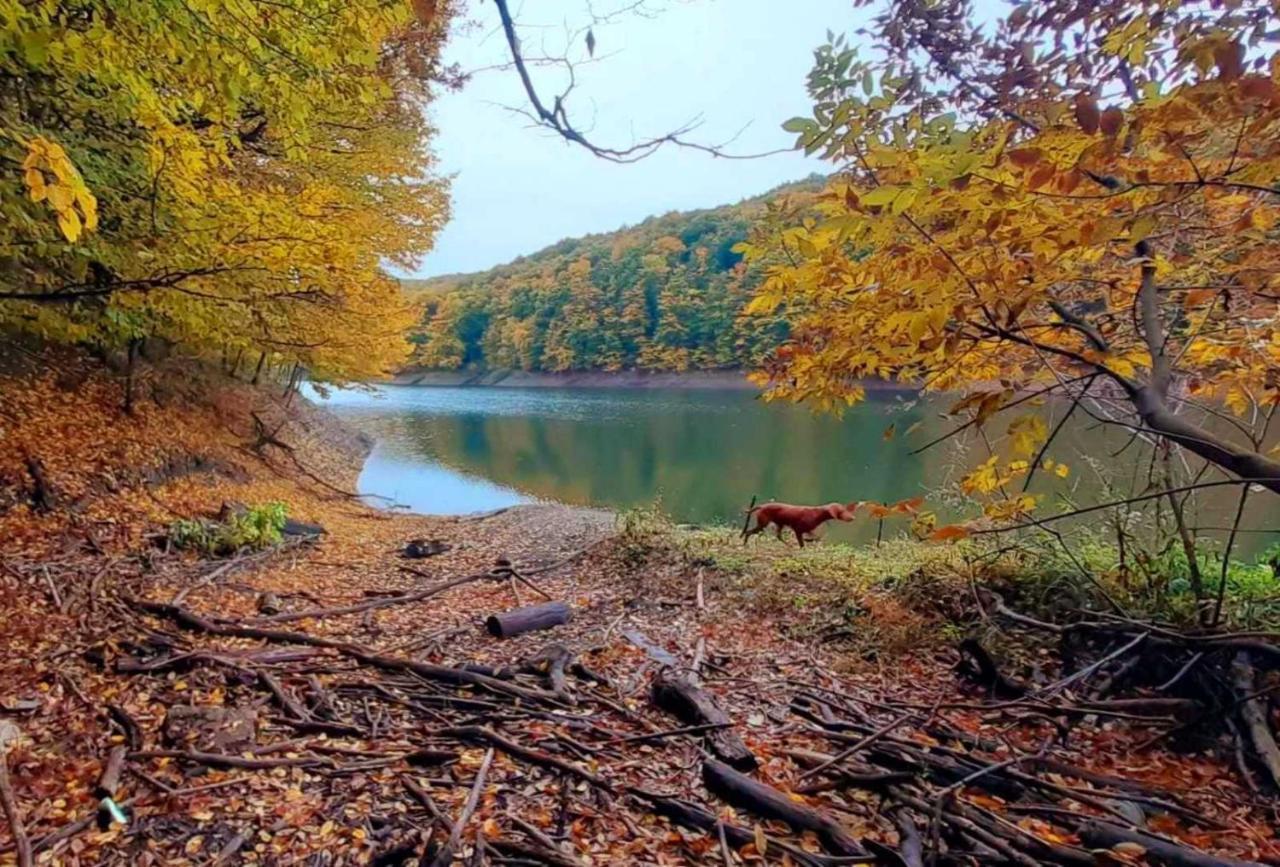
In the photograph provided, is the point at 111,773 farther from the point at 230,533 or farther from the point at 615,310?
the point at 615,310

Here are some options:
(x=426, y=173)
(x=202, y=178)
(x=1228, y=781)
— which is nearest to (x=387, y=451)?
(x=426, y=173)

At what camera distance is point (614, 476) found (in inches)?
701

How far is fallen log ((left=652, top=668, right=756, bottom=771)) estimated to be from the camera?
2680 millimetres

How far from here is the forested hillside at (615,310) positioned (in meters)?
44.0

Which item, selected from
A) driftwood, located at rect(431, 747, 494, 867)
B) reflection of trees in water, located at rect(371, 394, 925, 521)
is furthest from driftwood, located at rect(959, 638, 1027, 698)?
reflection of trees in water, located at rect(371, 394, 925, 521)

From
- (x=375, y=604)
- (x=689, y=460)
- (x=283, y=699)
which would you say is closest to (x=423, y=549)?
(x=375, y=604)

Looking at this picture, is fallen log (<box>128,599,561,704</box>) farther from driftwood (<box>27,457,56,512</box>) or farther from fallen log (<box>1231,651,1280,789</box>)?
fallen log (<box>1231,651,1280,789</box>)

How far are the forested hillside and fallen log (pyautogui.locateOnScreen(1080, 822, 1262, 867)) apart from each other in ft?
113

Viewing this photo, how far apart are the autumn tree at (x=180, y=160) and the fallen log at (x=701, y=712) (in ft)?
9.45

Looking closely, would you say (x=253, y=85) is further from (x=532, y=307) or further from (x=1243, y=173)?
(x=532, y=307)

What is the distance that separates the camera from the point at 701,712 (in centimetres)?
300

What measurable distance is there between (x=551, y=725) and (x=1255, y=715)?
305cm

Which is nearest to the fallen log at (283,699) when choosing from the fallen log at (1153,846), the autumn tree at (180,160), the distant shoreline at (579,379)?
the autumn tree at (180,160)

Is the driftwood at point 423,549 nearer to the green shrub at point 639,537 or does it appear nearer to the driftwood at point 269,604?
the green shrub at point 639,537
